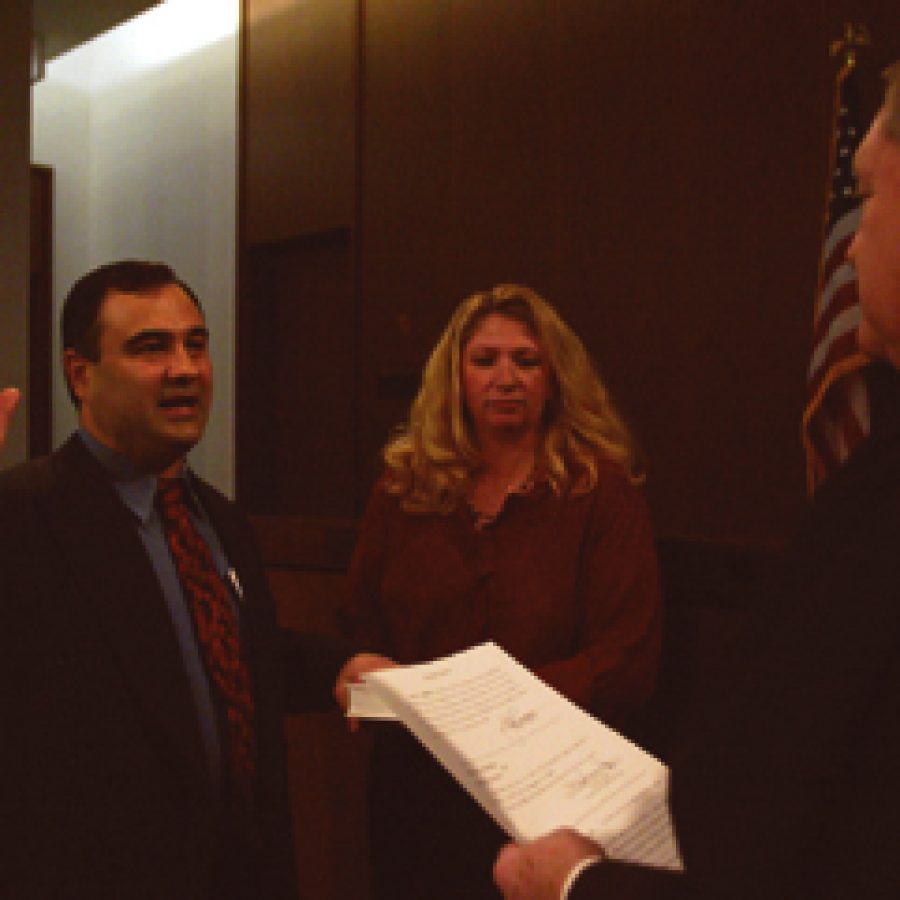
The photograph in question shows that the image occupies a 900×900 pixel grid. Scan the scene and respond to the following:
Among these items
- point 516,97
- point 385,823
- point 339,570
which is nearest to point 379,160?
point 516,97

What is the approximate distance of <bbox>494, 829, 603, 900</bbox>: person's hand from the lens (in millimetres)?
975

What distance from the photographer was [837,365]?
2551 mm

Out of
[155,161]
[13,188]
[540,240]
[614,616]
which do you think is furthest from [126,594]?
[155,161]

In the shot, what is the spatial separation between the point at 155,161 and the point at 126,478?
5632mm

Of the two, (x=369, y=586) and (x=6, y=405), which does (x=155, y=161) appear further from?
(x=6, y=405)

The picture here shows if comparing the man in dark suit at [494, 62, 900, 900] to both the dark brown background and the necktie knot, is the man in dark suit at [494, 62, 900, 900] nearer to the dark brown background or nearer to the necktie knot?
the necktie knot

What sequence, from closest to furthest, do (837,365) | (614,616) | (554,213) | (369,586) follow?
(614,616), (369,586), (837,365), (554,213)

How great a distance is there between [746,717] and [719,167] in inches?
138

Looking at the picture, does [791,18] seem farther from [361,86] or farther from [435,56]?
[361,86]

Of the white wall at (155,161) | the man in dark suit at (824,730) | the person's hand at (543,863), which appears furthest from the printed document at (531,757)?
the white wall at (155,161)

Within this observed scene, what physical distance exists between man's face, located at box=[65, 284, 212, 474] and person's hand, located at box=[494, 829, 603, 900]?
3.13 ft

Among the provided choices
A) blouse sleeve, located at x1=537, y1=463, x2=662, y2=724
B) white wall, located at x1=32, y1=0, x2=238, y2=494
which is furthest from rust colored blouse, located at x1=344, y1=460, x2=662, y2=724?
white wall, located at x1=32, y1=0, x2=238, y2=494

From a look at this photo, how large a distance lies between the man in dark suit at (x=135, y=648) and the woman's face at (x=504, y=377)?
0.73 m

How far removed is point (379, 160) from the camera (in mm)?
5352
